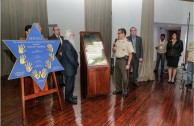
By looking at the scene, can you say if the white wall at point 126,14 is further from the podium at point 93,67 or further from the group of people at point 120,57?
the podium at point 93,67

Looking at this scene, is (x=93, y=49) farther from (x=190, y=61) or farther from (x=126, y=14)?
(x=126, y=14)

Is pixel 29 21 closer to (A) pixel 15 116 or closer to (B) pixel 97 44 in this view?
(B) pixel 97 44

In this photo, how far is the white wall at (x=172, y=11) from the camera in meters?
6.93

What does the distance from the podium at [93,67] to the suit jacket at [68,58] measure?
393 mm

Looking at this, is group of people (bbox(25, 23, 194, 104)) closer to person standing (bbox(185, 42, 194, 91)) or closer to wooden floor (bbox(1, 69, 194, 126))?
person standing (bbox(185, 42, 194, 91))

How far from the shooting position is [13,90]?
428 cm

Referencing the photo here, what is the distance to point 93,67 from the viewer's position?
11.9 ft

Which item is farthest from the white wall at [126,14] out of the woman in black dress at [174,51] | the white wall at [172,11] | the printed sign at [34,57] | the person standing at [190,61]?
the printed sign at [34,57]

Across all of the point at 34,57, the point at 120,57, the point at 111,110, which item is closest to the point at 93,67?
the point at 120,57

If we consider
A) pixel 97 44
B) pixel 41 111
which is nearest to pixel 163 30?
pixel 97 44

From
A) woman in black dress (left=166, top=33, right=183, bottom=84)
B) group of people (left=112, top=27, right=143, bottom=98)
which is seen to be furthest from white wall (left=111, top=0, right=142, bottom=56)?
group of people (left=112, top=27, right=143, bottom=98)

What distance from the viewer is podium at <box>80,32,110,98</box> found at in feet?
11.9

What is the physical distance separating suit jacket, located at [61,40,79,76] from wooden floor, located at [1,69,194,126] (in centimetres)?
68

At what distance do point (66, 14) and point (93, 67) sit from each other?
405 cm
